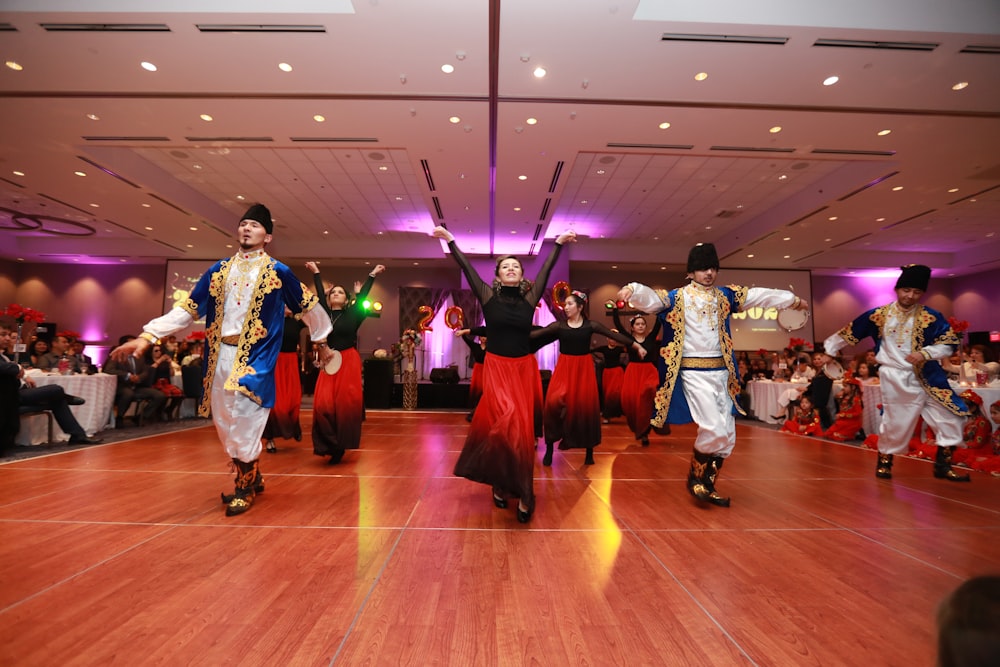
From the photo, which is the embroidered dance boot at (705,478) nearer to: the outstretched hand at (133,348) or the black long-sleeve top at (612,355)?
the outstretched hand at (133,348)

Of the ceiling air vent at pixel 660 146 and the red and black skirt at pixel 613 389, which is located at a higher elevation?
the ceiling air vent at pixel 660 146

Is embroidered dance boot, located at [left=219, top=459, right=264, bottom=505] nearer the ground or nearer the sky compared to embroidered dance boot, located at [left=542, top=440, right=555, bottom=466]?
nearer the sky

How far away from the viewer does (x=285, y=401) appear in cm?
500

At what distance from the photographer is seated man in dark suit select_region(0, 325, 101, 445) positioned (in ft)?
15.2

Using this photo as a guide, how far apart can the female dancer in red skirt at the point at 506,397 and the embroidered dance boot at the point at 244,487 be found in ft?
4.20

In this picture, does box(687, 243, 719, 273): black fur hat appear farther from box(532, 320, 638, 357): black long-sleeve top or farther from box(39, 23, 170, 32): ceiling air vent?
box(39, 23, 170, 32): ceiling air vent

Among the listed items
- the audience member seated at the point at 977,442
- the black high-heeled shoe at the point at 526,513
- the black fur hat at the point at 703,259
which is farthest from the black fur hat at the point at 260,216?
the audience member seated at the point at 977,442

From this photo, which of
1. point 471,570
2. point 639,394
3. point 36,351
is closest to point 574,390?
point 639,394

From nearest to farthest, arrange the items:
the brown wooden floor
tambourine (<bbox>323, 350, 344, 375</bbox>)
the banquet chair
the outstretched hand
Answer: the brown wooden floor → the outstretched hand → tambourine (<bbox>323, 350, 344, 375</bbox>) → the banquet chair

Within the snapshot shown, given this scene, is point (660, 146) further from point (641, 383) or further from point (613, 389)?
point (641, 383)

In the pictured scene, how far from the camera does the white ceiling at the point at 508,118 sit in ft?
17.1

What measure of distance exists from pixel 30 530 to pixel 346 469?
6.63ft

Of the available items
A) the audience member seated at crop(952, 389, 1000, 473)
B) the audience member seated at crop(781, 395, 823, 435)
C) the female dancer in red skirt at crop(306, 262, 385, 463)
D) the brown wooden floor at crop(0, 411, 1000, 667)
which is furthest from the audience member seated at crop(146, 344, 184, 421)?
the audience member seated at crop(952, 389, 1000, 473)

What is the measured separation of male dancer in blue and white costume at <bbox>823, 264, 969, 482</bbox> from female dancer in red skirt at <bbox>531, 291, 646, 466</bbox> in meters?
2.15
